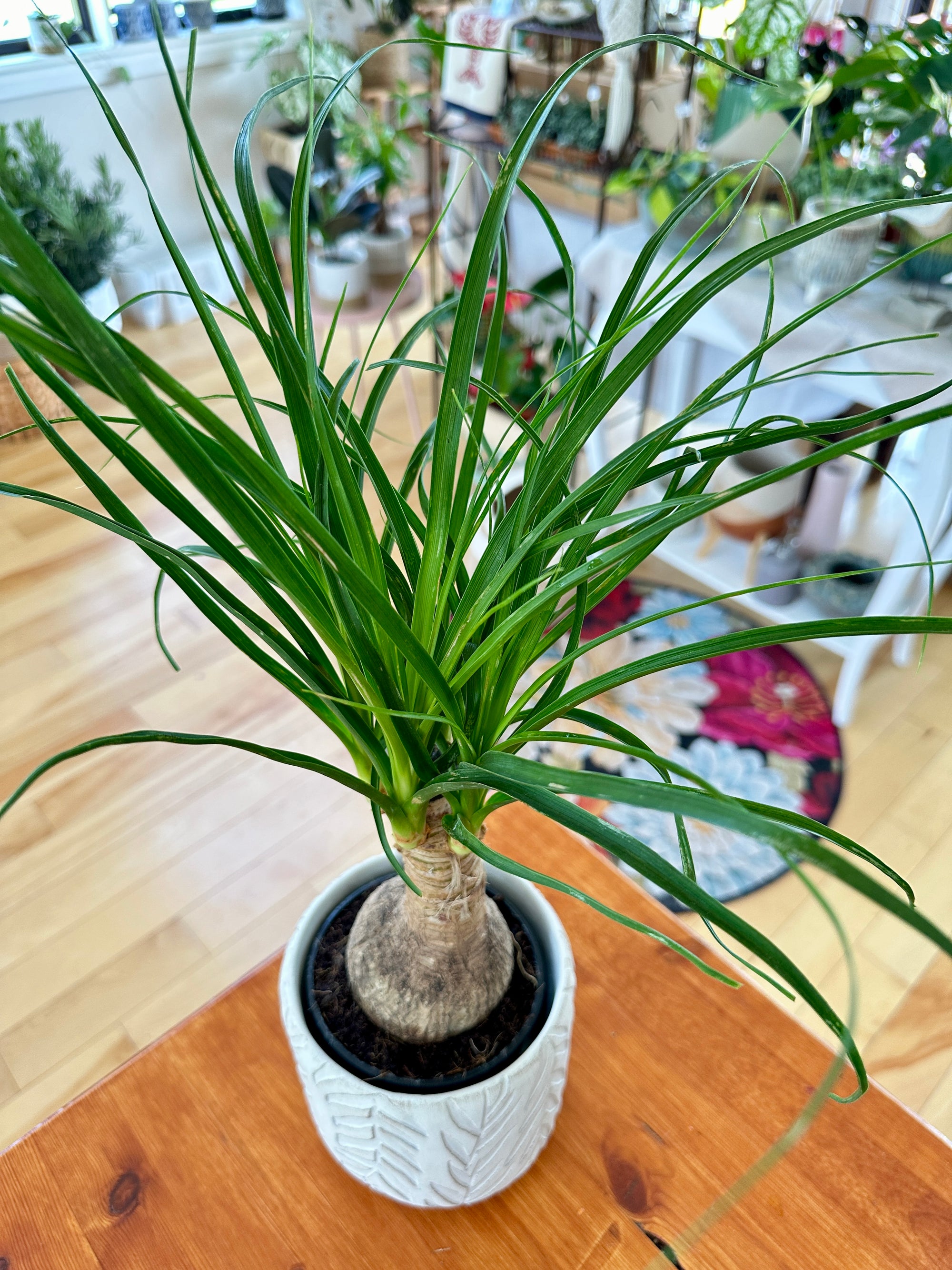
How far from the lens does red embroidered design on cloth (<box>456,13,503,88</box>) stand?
1987 mm

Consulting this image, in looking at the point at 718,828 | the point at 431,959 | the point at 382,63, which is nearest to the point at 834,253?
the point at 718,828

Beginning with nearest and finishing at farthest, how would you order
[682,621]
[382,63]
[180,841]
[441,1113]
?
[441,1113]
[180,841]
[682,621]
[382,63]

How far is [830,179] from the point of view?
60.6 inches

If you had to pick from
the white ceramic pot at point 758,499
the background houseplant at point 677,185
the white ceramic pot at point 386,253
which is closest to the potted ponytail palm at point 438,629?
the background houseplant at point 677,185

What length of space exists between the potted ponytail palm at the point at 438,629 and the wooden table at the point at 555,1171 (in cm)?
5

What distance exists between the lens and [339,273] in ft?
7.04

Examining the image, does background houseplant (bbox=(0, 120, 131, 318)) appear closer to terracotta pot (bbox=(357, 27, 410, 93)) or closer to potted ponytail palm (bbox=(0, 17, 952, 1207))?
terracotta pot (bbox=(357, 27, 410, 93))

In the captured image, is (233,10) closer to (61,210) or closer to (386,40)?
(386,40)

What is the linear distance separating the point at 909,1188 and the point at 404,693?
49 cm

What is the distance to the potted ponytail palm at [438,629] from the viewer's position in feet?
1.04

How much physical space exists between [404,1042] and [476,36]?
2.28m

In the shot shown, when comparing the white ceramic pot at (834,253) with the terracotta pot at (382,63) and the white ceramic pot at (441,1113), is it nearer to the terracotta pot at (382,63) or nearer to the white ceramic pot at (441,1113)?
the white ceramic pot at (441,1113)

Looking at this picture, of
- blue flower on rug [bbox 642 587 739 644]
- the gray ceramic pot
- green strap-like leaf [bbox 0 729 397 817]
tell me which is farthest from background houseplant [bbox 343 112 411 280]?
green strap-like leaf [bbox 0 729 397 817]

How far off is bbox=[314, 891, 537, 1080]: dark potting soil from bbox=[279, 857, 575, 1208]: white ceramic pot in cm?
2
